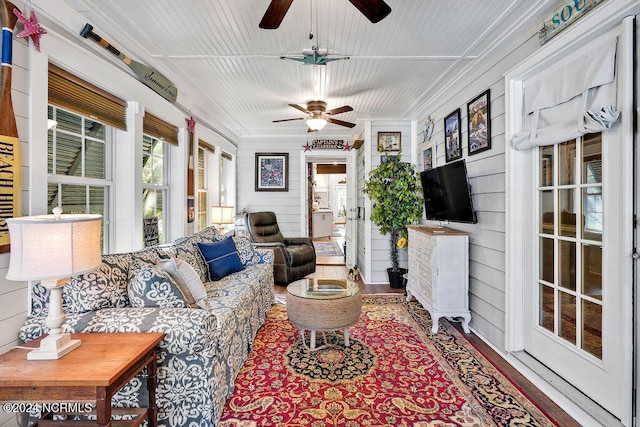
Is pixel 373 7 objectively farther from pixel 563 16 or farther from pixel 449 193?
pixel 449 193

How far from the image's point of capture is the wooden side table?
120 cm

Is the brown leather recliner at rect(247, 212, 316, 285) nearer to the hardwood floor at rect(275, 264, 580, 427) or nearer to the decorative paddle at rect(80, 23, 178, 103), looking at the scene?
the decorative paddle at rect(80, 23, 178, 103)

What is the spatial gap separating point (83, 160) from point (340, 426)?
2550 mm

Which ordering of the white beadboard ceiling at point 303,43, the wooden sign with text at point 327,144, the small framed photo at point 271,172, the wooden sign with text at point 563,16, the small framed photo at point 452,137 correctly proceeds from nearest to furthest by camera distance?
1. the wooden sign with text at point 563,16
2. the white beadboard ceiling at point 303,43
3. the small framed photo at point 452,137
4. the wooden sign with text at point 327,144
5. the small framed photo at point 271,172

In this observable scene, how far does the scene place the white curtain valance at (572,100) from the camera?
5.41ft

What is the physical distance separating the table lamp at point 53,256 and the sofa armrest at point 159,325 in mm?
202

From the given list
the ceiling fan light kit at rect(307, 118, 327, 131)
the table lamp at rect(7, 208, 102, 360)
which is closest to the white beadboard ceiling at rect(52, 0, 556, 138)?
the ceiling fan light kit at rect(307, 118, 327, 131)

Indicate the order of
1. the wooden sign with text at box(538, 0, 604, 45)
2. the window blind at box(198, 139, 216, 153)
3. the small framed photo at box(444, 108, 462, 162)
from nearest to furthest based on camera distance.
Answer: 1. the wooden sign with text at box(538, 0, 604, 45)
2. the small framed photo at box(444, 108, 462, 162)
3. the window blind at box(198, 139, 216, 153)

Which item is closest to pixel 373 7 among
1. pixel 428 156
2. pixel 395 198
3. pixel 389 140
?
pixel 428 156

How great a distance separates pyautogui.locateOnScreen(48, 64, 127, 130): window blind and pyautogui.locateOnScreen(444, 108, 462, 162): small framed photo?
316cm

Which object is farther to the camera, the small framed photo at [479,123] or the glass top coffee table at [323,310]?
the small framed photo at [479,123]

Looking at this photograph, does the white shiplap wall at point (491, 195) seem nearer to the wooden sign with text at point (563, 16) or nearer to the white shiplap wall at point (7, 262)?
the wooden sign with text at point (563, 16)

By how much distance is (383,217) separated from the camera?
425cm

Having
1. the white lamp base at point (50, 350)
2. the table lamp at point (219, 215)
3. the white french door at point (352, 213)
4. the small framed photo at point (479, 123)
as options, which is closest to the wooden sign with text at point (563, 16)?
the small framed photo at point (479, 123)
